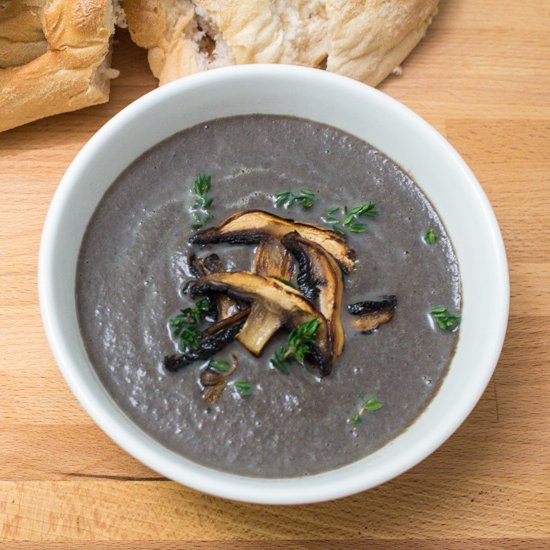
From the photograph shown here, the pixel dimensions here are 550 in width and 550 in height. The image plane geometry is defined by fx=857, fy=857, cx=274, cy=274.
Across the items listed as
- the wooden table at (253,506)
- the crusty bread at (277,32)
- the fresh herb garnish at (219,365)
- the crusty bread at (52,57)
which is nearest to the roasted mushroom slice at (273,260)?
the fresh herb garnish at (219,365)

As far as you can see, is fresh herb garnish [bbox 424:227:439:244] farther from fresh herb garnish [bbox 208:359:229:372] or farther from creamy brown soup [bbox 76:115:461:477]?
fresh herb garnish [bbox 208:359:229:372]

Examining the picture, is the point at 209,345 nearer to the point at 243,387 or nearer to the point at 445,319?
the point at 243,387

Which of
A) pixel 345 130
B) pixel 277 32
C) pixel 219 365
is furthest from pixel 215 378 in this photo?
pixel 277 32

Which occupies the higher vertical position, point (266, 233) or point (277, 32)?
point (277, 32)

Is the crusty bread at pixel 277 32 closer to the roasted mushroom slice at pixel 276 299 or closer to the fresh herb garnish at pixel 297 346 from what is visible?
the roasted mushroom slice at pixel 276 299

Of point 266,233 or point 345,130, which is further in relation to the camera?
point 345,130

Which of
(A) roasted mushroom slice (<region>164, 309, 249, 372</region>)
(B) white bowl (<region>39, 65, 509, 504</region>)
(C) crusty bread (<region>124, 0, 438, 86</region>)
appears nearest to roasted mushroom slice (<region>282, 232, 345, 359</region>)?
(A) roasted mushroom slice (<region>164, 309, 249, 372</region>)
